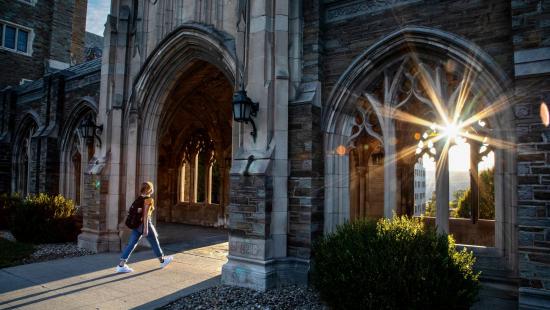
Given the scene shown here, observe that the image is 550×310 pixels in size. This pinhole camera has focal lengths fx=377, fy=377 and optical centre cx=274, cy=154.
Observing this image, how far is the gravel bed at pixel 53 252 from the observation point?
25.4 ft

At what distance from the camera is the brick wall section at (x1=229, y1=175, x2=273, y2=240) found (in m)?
5.89

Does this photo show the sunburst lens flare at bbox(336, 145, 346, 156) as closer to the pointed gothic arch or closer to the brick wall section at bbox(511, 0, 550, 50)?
the brick wall section at bbox(511, 0, 550, 50)

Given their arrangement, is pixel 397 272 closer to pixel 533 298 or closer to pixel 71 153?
pixel 533 298

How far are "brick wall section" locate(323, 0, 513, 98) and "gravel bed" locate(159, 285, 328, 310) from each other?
3.28 meters

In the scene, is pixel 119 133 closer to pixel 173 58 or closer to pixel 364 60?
pixel 173 58

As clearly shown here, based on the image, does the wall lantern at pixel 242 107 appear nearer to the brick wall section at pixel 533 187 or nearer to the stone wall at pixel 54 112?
the brick wall section at pixel 533 187

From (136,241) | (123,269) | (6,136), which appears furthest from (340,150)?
(6,136)

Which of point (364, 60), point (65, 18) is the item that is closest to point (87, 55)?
point (65, 18)

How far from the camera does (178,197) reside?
1480 cm

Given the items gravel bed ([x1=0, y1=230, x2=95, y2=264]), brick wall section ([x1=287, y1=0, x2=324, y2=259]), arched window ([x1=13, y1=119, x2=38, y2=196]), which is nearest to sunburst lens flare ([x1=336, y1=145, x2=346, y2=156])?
brick wall section ([x1=287, y1=0, x2=324, y2=259])

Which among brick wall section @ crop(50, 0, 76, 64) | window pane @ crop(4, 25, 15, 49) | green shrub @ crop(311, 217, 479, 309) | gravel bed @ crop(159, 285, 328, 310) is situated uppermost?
brick wall section @ crop(50, 0, 76, 64)

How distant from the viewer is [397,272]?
12.9 feet

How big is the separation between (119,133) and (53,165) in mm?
5517

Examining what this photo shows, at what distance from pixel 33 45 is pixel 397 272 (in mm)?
21232
